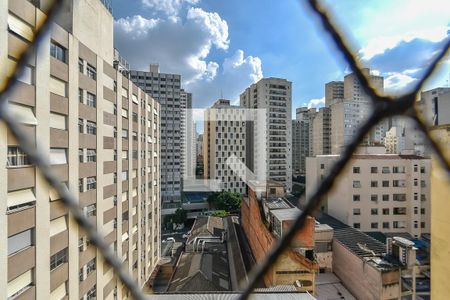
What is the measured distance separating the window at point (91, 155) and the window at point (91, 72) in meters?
1.99

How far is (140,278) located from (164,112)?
20813 mm

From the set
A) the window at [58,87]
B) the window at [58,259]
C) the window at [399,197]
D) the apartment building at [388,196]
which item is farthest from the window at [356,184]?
the window at [58,87]

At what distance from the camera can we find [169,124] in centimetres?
2800

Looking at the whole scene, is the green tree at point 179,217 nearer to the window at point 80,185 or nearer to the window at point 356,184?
the window at point 356,184

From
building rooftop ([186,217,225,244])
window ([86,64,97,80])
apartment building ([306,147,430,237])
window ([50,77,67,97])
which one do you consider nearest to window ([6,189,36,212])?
window ([50,77,67,97])

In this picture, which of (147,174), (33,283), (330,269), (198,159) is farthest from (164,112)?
(33,283)

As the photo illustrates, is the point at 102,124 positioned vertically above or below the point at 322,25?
above

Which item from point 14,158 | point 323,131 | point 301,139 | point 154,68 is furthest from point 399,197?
point 154,68

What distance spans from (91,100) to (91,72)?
30.2 inches

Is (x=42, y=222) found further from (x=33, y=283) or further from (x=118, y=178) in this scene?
(x=118, y=178)

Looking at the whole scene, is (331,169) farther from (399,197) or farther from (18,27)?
(399,197)

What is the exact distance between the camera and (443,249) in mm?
2455

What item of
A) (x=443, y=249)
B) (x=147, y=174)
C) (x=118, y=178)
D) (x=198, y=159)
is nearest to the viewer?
(x=443, y=249)

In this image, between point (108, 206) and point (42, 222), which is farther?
point (108, 206)
